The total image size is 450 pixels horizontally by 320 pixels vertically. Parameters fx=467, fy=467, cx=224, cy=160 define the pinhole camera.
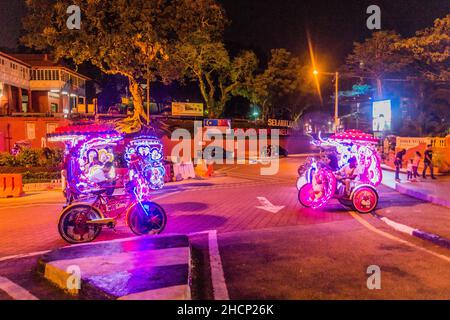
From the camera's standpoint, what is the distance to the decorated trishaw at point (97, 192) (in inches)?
361

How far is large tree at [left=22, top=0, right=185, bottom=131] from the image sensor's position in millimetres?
28984

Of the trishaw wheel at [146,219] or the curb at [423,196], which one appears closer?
the trishaw wheel at [146,219]

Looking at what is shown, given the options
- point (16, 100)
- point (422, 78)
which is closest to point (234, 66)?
point (422, 78)

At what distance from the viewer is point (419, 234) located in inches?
371

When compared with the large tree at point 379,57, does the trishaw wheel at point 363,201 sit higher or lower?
lower

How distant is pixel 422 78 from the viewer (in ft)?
132

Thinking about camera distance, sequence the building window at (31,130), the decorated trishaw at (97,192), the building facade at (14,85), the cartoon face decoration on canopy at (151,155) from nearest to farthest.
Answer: the decorated trishaw at (97,192) < the cartoon face decoration on canopy at (151,155) < the building window at (31,130) < the building facade at (14,85)

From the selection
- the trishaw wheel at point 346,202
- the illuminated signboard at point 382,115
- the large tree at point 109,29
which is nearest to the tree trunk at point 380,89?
the illuminated signboard at point 382,115

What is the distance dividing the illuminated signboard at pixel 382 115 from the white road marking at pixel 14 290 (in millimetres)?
32175

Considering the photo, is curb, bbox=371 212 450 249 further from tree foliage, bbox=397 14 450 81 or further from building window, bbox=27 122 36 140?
building window, bbox=27 122 36 140

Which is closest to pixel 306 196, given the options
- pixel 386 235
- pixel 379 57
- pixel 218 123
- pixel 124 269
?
pixel 386 235

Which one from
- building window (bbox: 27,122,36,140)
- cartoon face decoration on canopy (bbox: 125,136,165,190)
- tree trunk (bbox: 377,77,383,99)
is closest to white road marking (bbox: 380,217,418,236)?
cartoon face decoration on canopy (bbox: 125,136,165,190)

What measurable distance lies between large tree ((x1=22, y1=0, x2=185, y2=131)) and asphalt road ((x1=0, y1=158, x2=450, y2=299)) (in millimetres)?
16122

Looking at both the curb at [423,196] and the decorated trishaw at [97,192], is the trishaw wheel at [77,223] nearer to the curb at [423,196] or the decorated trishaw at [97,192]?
the decorated trishaw at [97,192]
